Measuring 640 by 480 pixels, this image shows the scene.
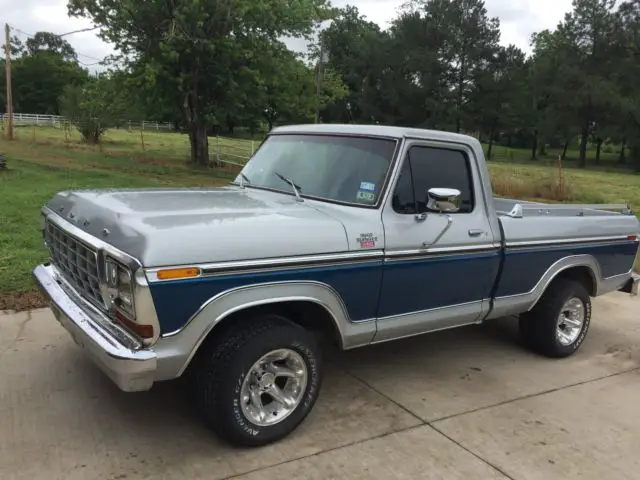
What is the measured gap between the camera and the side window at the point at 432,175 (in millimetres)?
4057

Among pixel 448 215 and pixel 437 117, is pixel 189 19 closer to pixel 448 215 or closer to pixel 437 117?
pixel 448 215

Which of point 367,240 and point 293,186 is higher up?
point 293,186

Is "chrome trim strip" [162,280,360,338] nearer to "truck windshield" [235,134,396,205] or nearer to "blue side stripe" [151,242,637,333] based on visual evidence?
"blue side stripe" [151,242,637,333]

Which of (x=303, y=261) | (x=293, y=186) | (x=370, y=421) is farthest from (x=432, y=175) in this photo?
(x=370, y=421)

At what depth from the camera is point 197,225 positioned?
3205 mm

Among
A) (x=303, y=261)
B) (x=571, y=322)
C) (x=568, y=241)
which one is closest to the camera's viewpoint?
(x=303, y=261)

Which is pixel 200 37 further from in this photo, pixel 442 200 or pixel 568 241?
pixel 442 200

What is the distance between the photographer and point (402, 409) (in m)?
4.09

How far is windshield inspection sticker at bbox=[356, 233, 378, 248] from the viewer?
12.2ft

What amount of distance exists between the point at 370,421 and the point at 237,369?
1112mm

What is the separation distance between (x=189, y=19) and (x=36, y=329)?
52.6 ft

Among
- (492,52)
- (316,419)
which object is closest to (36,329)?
(316,419)

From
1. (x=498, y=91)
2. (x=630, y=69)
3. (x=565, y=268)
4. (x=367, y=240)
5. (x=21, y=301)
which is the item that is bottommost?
(x=21, y=301)

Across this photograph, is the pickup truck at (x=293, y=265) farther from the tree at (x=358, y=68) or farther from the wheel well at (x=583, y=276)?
the tree at (x=358, y=68)
